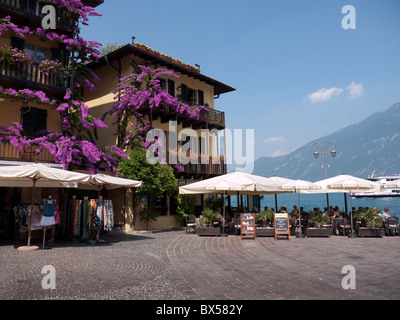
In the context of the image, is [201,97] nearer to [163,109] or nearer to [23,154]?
[163,109]

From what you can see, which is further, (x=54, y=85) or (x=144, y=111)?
(x=144, y=111)

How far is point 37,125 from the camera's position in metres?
14.6

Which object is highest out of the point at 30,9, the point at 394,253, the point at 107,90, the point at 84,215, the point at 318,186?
the point at 30,9

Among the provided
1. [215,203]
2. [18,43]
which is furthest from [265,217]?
[18,43]

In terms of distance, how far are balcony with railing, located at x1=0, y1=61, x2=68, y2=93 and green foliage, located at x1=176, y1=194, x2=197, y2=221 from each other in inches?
333

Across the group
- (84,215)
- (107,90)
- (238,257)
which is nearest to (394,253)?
(238,257)

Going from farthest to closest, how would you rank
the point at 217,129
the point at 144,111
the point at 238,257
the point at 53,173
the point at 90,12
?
the point at 217,129 < the point at 144,111 < the point at 90,12 < the point at 53,173 < the point at 238,257

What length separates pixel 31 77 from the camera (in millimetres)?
13703

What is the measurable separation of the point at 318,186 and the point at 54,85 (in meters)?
12.5

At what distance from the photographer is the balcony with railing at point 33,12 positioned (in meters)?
13.6

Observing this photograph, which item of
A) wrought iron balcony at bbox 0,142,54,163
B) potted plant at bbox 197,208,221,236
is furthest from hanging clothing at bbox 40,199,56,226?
potted plant at bbox 197,208,221,236

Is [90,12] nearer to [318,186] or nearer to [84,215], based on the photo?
[84,215]

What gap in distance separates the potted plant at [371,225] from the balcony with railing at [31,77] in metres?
14.2
